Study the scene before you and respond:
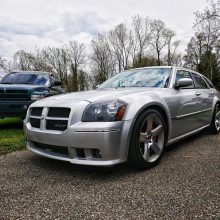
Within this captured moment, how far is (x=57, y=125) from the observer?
10.2 feet

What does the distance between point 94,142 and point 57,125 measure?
0.55 meters

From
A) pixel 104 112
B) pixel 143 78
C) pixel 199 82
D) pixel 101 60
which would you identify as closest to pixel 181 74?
pixel 143 78

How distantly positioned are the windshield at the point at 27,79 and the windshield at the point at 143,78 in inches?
131

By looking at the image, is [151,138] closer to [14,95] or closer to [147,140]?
[147,140]

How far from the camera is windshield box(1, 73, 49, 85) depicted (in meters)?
7.50

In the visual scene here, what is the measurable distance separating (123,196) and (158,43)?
45.8m

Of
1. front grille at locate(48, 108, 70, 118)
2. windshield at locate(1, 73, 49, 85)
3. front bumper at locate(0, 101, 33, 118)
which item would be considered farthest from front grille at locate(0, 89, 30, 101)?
front grille at locate(48, 108, 70, 118)

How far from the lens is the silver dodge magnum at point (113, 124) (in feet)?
9.55

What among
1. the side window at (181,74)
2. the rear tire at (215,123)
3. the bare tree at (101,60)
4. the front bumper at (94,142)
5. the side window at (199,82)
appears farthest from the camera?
the bare tree at (101,60)

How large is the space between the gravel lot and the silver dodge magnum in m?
→ 0.24

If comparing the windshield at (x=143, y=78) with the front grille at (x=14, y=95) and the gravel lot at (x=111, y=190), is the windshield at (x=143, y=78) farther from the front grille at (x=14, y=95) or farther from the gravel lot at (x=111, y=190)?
the front grille at (x=14, y=95)

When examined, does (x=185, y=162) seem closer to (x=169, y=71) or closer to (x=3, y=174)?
(x=169, y=71)

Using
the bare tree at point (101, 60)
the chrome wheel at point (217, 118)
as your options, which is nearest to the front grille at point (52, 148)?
the chrome wheel at point (217, 118)

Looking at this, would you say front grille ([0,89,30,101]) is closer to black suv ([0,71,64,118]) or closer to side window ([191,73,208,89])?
black suv ([0,71,64,118])
